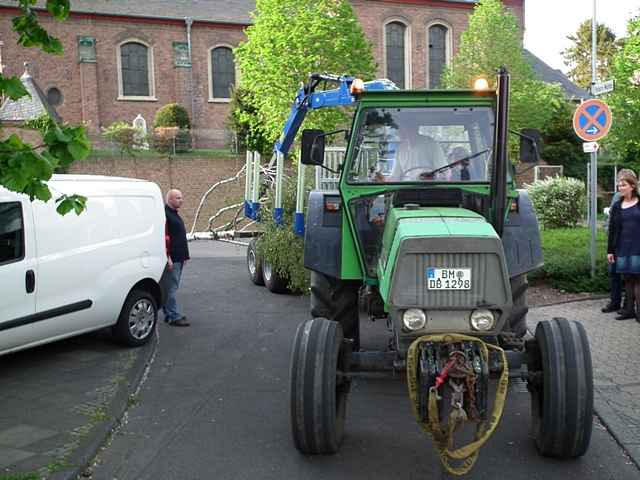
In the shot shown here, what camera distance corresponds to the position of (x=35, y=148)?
3.99m

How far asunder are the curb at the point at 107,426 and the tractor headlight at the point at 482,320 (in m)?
2.81

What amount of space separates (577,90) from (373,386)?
43.7 metres

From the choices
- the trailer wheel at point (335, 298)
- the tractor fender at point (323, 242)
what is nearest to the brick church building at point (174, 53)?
the tractor fender at point (323, 242)

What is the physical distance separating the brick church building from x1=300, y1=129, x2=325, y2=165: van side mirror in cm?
2809

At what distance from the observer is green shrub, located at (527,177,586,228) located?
698 inches

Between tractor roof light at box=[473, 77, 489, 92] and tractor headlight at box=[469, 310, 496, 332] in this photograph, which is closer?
tractor headlight at box=[469, 310, 496, 332]

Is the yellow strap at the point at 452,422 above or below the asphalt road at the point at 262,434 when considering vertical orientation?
above

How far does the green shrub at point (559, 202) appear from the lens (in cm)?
1772

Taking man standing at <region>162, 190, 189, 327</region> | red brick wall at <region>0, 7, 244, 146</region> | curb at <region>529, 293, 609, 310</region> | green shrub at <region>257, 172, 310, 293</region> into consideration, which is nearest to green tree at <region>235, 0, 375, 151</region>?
red brick wall at <region>0, 7, 244, 146</region>

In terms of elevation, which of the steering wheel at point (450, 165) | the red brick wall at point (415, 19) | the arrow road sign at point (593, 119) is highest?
the red brick wall at point (415, 19)

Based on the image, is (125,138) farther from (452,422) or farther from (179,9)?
(452,422)

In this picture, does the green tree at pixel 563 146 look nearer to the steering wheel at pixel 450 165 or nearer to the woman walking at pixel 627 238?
the woman walking at pixel 627 238

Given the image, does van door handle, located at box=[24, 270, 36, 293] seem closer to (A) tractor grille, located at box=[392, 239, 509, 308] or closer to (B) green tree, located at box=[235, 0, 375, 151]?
(A) tractor grille, located at box=[392, 239, 509, 308]

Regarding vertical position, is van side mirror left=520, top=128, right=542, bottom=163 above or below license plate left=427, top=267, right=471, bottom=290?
above
